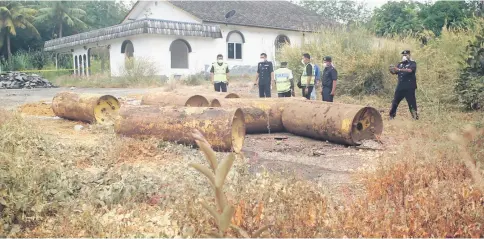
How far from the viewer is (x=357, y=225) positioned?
2.85m

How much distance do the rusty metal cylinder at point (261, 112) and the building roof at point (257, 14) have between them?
674 inches

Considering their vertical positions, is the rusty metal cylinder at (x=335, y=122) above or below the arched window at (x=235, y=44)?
below

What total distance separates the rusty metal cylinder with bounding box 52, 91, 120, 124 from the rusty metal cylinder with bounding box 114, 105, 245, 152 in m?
1.99

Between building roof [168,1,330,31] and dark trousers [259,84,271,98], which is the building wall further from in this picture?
dark trousers [259,84,271,98]

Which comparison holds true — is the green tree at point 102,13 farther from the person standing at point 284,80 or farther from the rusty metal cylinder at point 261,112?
the rusty metal cylinder at point 261,112

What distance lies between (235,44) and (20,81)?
11.3 m

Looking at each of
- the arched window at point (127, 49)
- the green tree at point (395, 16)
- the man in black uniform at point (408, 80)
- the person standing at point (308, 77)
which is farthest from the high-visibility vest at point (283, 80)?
the green tree at point (395, 16)

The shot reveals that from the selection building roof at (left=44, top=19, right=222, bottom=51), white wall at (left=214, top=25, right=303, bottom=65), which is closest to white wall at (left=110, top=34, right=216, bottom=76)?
building roof at (left=44, top=19, right=222, bottom=51)

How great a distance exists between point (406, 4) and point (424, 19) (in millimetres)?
4626

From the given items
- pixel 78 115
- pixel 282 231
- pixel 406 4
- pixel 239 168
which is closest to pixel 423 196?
pixel 282 231

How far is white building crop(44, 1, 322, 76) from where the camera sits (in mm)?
22078

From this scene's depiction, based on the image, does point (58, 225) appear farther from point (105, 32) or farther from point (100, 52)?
point (100, 52)

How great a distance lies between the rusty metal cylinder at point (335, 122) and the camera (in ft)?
21.7

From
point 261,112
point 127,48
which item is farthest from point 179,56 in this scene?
point 261,112
